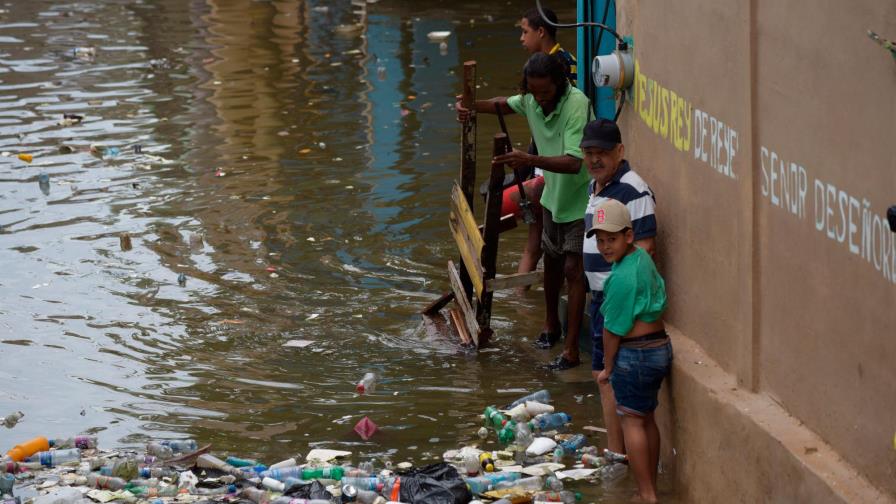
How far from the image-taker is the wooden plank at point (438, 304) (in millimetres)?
8211

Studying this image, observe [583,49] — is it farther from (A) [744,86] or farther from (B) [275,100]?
(B) [275,100]

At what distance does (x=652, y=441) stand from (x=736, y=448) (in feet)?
2.10

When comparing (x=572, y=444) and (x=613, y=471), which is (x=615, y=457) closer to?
(x=613, y=471)

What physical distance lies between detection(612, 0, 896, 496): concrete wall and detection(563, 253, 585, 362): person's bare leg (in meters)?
1.24

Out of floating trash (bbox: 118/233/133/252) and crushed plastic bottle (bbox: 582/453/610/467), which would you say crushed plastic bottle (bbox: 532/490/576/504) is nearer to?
crushed plastic bottle (bbox: 582/453/610/467)

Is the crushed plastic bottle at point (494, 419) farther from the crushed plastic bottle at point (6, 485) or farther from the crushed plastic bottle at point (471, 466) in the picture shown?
the crushed plastic bottle at point (6, 485)

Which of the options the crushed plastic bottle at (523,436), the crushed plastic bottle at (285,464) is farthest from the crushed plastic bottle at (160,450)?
the crushed plastic bottle at (523,436)

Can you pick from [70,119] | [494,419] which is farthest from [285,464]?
[70,119]

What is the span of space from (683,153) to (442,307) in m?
3.05

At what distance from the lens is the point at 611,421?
6.04m

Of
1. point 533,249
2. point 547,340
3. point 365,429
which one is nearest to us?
point 365,429

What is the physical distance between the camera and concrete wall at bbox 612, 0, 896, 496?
3.91m

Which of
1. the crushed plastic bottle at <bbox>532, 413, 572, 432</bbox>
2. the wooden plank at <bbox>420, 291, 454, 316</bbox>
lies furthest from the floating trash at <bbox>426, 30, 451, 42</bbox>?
the crushed plastic bottle at <bbox>532, 413, 572, 432</bbox>

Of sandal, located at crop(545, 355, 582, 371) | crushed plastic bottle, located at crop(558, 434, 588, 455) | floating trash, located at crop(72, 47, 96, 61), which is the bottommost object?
floating trash, located at crop(72, 47, 96, 61)
